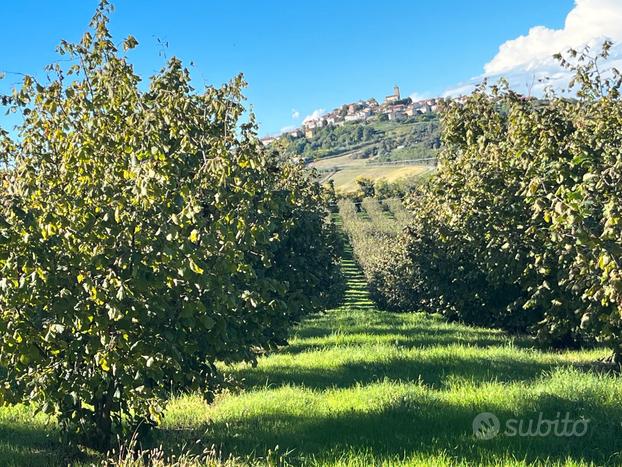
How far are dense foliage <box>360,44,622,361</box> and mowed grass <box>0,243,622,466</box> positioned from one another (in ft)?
4.04

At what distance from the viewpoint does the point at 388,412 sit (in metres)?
6.93

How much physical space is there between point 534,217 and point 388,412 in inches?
122

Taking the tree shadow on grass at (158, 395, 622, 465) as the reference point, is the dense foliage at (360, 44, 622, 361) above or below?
above

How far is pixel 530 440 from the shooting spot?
5.61m

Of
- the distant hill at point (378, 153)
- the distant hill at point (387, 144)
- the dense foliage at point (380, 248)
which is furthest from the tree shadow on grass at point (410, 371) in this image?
the distant hill at point (387, 144)

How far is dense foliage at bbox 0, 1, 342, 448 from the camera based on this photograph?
4957mm

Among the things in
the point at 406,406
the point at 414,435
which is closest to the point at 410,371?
the point at 406,406

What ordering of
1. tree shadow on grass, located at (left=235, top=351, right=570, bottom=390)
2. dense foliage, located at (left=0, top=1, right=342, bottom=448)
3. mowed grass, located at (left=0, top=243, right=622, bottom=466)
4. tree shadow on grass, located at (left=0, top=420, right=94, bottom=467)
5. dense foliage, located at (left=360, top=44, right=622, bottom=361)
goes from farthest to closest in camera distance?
tree shadow on grass, located at (left=235, top=351, right=570, bottom=390) < dense foliage, located at (left=360, top=44, right=622, bottom=361) < tree shadow on grass, located at (left=0, top=420, right=94, bottom=467) < mowed grass, located at (left=0, top=243, right=622, bottom=466) < dense foliage, located at (left=0, top=1, right=342, bottom=448)

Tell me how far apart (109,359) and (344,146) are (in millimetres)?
189449

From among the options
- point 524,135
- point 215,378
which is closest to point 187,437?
point 215,378

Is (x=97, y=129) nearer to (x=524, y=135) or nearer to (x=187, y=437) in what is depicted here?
(x=187, y=437)

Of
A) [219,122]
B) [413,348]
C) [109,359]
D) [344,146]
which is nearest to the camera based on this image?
[109,359]

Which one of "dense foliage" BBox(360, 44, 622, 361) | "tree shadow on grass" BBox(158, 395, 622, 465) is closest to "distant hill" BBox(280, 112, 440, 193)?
"dense foliage" BBox(360, 44, 622, 361)

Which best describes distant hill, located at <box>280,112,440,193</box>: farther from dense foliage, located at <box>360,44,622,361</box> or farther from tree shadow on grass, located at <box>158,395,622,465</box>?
tree shadow on grass, located at <box>158,395,622,465</box>
